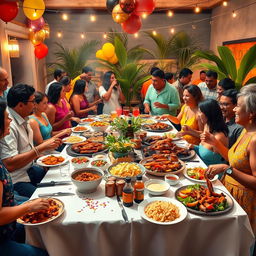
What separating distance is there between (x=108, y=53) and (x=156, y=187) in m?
4.89

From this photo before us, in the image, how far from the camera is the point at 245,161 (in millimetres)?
1803

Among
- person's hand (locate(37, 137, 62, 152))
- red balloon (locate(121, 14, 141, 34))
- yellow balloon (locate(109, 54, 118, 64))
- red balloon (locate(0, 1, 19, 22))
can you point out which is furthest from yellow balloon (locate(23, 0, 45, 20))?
person's hand (locate(37, 137, 62, 152))

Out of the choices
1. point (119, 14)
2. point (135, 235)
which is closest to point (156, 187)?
point (135, 235)

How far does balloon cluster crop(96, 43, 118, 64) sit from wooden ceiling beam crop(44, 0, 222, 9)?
1391 mm

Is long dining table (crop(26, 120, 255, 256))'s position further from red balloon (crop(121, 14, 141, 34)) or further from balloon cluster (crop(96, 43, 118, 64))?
balloon cluster (crop(96, 43, 118, 64))

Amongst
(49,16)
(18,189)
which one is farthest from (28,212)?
(49,16)

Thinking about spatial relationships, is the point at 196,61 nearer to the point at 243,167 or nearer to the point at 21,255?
the point at 243,167

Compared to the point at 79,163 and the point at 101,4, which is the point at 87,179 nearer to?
the point at 79,163

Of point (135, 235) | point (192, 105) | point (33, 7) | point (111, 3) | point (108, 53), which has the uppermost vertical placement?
→ point (111, 3)

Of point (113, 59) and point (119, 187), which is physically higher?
point (113, 59)

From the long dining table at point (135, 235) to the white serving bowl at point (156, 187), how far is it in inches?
7.9

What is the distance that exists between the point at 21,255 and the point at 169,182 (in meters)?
0.99

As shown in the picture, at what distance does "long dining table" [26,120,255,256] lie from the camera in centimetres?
138

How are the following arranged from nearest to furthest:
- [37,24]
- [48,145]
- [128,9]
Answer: [48,145]
[128,9]
[37,24]
